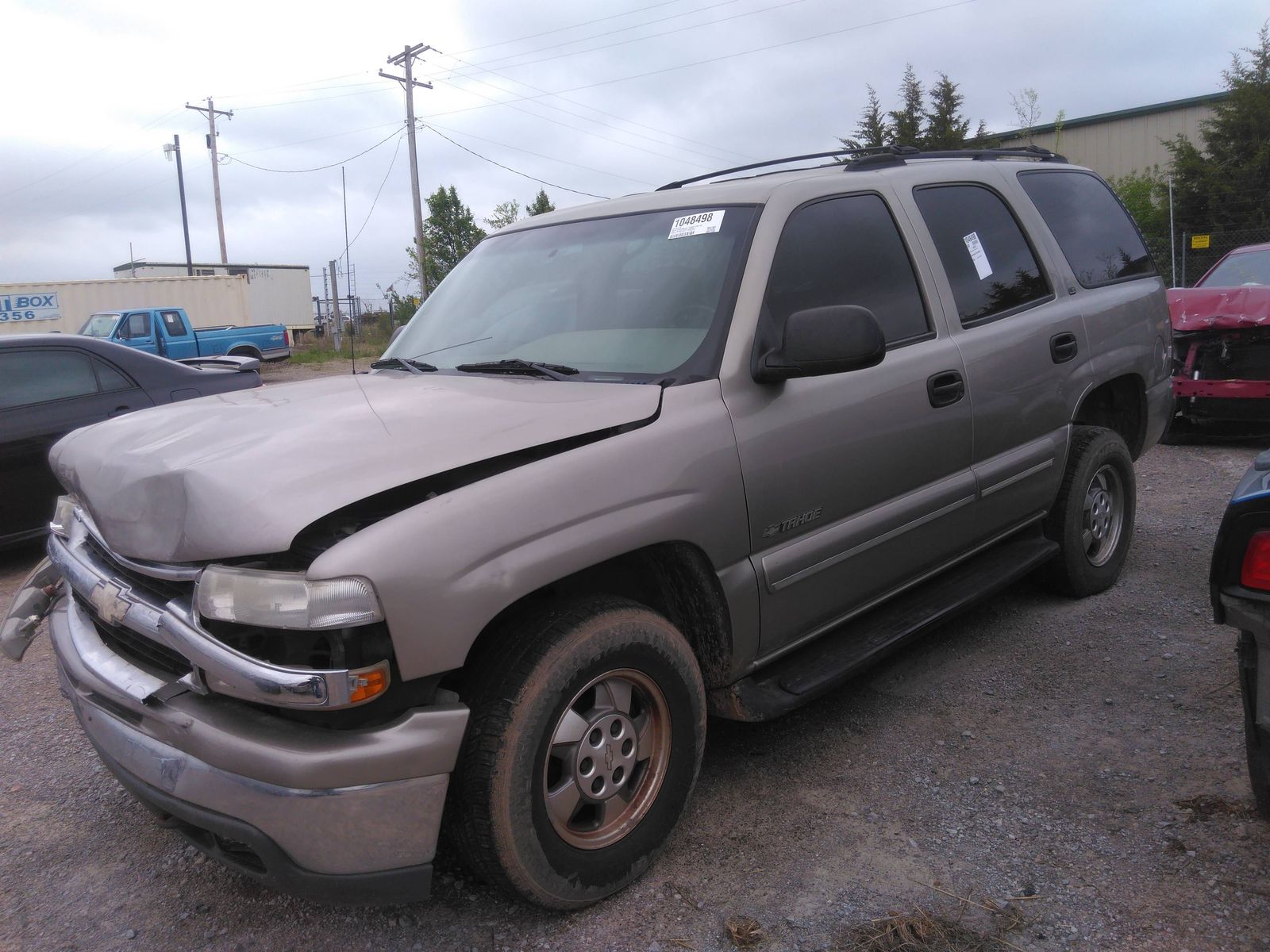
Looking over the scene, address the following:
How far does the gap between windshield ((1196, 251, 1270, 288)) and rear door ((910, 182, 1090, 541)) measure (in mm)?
5364

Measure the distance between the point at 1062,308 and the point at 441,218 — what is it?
140ft

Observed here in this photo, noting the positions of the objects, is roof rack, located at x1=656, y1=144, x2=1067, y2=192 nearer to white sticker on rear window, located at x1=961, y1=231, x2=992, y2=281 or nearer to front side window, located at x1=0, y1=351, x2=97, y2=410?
white sticker on rear window, located at x1=961, y1=231, x2=992, y2=281

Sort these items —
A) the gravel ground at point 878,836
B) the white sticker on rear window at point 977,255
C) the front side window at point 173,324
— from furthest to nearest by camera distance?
the front side window at point 173,324 < the white sticker on rear window at point 977,255 < the gravel ground at point 878,836

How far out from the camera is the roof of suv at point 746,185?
3.22 metres

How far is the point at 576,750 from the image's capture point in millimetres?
2379

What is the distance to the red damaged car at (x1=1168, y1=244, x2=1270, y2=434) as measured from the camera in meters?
7.39

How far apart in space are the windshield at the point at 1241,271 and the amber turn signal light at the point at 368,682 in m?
8.62

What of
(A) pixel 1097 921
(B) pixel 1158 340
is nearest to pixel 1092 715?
(A) pixel 1097 921

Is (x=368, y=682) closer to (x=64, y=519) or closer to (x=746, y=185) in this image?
(x=64, y=519)

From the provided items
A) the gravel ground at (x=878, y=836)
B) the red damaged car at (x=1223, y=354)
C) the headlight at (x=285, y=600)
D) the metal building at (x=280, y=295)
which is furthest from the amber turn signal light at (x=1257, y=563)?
the metal building at (x=280, y=295)

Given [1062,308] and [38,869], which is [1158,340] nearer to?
[1062,308]

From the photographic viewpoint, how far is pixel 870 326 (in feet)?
8.80

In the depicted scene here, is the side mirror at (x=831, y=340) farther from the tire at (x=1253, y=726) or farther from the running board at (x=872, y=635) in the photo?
the tire at (x=1253, y=726)

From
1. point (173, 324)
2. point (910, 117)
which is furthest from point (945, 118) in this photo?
point (173, 324)
